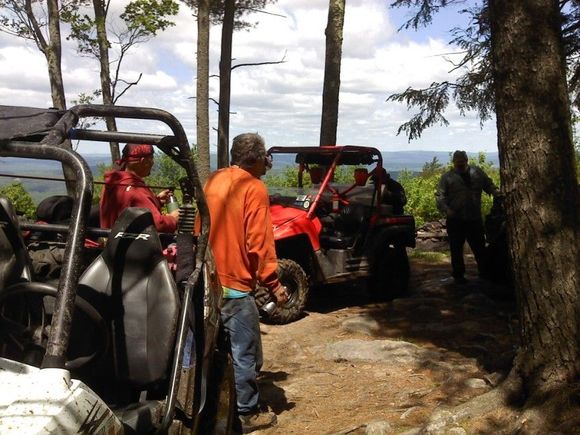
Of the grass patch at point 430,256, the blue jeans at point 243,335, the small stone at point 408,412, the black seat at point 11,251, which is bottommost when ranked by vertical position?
the small stone at point 408,412

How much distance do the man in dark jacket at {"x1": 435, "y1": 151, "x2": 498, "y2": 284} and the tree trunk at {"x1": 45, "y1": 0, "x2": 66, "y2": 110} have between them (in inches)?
455

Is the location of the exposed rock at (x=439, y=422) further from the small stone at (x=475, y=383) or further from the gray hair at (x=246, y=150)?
the gray hair at (x=246, y=150)

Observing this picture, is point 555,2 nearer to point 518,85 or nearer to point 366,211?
point 518,85

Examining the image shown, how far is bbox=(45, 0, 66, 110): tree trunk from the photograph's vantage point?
17.6 meters

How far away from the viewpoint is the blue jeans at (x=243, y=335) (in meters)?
4.32

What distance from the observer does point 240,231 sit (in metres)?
4.25

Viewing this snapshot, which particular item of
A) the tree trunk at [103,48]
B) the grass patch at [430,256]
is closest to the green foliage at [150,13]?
the tree trunk at [103,48]

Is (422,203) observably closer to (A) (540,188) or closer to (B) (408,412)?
(B) (408,412)

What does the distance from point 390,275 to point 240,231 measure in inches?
189

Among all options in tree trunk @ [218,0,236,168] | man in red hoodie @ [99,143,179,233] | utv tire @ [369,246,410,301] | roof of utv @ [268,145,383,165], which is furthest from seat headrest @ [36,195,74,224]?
tree trunk @ [218,0,236,168]

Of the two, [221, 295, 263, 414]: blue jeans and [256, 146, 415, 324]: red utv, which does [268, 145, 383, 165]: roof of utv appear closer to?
[256, 146, 415, 324]: red utv

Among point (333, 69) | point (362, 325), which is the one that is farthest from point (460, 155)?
point (333, 69)

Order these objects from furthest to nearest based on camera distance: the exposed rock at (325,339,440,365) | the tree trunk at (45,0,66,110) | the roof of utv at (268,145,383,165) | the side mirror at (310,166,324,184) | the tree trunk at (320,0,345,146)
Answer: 1. the tree trunk at (45,0,66,110)
2. the tree trunk at (320,0,345,146)
3. the side mirror at (310,166,324,184)
4. the roof of utv at (268,145,383,165)
5. the exposed rock at (325,339,440,365)

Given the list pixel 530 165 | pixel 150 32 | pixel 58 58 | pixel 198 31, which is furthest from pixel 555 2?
pixel 150 32
